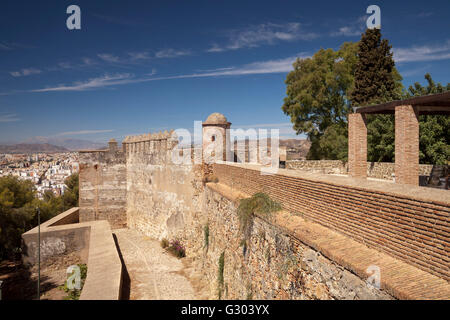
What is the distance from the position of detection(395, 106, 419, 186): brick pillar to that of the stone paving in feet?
21.9

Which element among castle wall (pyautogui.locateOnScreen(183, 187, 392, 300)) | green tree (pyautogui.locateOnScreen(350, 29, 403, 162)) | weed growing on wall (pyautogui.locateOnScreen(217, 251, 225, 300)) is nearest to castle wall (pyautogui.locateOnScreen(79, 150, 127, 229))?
castle wall (pyautogui.locateOnScreen(183, 187, 392, 300))

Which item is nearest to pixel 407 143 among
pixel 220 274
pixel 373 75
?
pixel 220 274

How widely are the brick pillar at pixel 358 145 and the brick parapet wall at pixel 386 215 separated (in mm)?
3578

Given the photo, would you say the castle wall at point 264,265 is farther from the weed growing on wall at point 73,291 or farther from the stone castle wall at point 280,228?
the weed growing on wall at point 73,291

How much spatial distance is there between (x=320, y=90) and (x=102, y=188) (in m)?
16.4

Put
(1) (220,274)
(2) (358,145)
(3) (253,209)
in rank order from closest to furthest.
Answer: (3) (253,209) < (2) (358,145) < (1) (220,274)

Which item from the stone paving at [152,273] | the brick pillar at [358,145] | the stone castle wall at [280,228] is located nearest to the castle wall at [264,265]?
the stone castle wall at [280,228]

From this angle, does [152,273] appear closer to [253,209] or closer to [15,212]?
[253,209]

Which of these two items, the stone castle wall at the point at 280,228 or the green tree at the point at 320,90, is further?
the green tree at the point at 320,90

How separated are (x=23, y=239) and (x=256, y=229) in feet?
36.1

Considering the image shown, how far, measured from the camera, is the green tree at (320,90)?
19.8m

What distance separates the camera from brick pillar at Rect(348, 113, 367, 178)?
24.6ft

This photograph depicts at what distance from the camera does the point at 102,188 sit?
17281 mm

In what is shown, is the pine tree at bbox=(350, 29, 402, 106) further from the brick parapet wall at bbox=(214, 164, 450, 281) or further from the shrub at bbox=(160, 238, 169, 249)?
the brick parapet wall at bbox=(214, 164, 450, 281)
